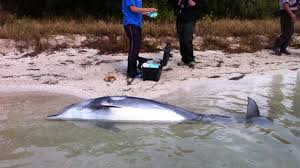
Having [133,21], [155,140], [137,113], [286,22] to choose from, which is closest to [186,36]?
Answer: [133,21]

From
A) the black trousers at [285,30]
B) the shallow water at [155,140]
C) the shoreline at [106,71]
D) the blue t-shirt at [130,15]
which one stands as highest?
the blue t-shirt at [130,15]

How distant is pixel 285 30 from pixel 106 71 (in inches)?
183

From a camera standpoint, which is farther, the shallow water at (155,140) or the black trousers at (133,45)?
the black trousers at (133,45)

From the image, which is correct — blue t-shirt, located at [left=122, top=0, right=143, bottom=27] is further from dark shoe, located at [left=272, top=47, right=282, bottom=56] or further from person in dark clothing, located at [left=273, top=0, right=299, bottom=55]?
dark shoe, located at [left=272, top=47, right=282, bottom=56]

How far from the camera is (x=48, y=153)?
5.87 meters

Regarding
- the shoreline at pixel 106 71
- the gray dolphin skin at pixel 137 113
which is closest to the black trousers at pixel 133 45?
the shoreline at pixel 106 71

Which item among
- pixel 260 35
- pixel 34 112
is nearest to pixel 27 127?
pixel 34 112

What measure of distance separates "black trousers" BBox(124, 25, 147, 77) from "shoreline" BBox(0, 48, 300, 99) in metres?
0.25

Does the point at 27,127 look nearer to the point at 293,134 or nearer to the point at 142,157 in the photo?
the point at 142,157

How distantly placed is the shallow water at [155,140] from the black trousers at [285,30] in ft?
13.3

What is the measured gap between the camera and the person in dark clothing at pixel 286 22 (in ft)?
37.8

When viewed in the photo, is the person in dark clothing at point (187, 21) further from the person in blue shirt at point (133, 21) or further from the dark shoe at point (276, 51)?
the dark shoe at point (276, 51)

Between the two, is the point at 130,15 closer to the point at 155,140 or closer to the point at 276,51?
the point at 155,140

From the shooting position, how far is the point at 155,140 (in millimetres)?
6320
